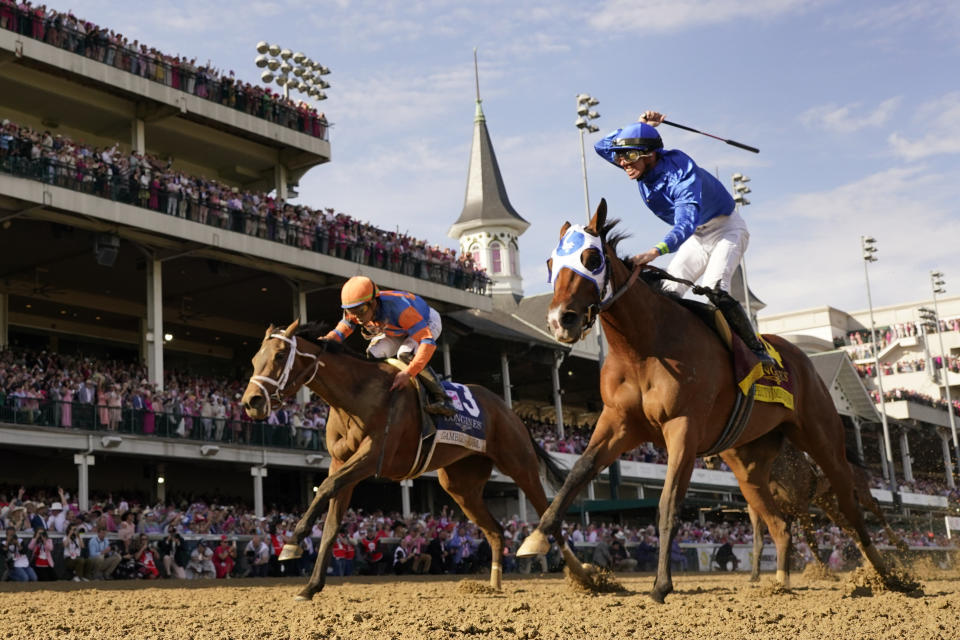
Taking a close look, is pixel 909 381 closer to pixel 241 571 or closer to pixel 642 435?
pixel 241 571

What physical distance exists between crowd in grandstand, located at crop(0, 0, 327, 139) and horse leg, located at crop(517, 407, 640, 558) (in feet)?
76.2

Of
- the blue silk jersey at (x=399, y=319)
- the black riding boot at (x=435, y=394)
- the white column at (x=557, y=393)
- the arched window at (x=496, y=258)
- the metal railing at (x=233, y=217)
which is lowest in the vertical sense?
the black riding boot at (x=435, y=394)

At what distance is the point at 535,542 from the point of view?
6.61m

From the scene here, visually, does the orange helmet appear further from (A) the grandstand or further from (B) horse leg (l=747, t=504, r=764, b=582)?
(A) the grandstand

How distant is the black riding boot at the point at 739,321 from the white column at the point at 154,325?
20213 millimetres

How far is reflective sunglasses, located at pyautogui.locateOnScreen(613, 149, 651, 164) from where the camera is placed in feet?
26.8

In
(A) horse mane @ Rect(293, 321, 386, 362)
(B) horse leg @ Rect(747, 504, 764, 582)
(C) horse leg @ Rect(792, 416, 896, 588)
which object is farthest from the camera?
(B) horse leg @ Rect(747, 504, 764, 582)

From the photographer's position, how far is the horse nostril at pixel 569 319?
6723 millimetres

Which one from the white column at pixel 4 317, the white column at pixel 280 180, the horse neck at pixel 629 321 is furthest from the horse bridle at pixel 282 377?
the white column at pixel 280 180

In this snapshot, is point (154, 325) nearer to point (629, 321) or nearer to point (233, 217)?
point (233, 217)

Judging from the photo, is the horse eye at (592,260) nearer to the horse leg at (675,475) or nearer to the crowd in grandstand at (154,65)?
the horse leg at (675,475)

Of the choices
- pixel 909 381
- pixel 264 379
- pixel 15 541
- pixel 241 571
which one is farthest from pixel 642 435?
pixel 909 381

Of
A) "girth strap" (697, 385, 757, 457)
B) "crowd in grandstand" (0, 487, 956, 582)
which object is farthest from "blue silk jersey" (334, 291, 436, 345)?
"crowd in grandstand" (0, 487, 956, 582)

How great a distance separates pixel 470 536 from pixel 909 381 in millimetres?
60206
